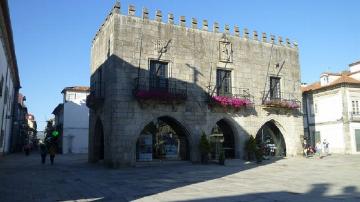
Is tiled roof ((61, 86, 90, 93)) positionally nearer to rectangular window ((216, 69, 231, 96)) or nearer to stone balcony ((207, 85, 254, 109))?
rectangular window ((216, 69, 231, 96))

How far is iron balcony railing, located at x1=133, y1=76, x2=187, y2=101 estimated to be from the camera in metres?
18.3

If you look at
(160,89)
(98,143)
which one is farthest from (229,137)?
(98,143)

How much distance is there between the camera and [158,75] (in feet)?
64.5

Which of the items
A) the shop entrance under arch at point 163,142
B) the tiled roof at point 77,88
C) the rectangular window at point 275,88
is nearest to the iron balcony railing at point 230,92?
the rectangular window at point 275,88

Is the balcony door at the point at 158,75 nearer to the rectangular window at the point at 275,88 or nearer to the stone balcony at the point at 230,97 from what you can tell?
the stone balcony at the point at 230,97

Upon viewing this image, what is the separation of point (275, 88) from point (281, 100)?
3.33 ft

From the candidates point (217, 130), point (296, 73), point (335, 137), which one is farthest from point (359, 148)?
point (217, 130)

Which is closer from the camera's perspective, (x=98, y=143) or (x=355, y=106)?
(x=98, y=143)

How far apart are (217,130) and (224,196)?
18962mm

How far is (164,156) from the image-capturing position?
24984 mm

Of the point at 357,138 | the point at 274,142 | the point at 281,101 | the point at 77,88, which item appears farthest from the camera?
the point at 77,88

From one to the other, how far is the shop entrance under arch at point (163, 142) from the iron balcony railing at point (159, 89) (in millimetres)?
1625

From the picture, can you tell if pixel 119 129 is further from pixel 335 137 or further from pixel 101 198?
pixel 335 137

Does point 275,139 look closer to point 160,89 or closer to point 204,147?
point 204,147
